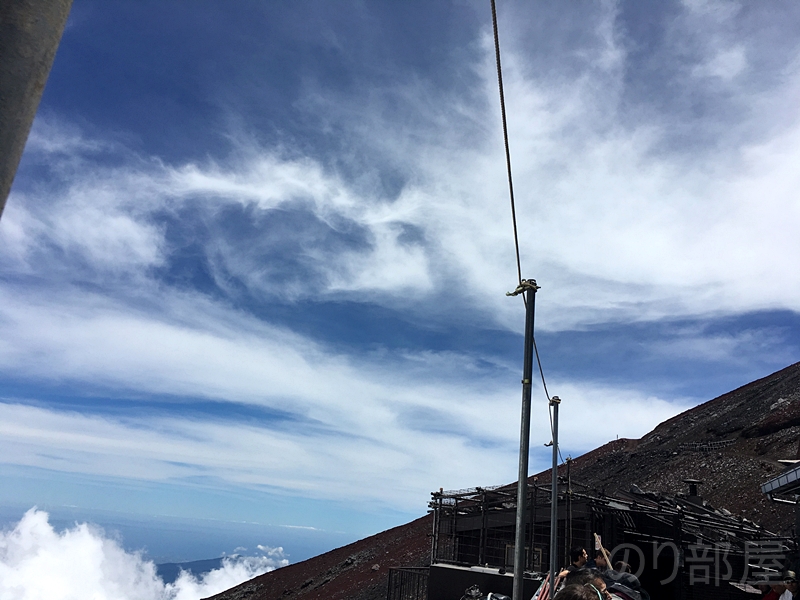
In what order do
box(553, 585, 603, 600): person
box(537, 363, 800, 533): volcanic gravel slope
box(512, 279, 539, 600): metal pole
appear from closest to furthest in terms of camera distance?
box(553, 585, 603, 600): person → box(512, 279, 539, 600): metal pole → box(537, 363, 800, 533): volcanic gravel slope

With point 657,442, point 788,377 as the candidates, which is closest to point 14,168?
point 657,442

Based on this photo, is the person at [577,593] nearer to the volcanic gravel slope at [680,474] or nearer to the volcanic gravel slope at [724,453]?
the volcanic gravel slope at [724,453]

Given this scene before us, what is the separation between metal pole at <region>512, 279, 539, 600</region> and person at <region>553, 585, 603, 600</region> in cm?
464

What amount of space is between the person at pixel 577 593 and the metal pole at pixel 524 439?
464 centimetres

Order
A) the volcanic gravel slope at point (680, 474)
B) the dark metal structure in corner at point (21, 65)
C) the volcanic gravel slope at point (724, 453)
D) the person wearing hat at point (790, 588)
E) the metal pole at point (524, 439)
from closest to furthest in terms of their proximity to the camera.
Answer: the dark metal structure in corner at point (21, 65) → the metal pole at point (524, 439) → the person wearing hat at point (790, 588) → the volcanic gravel slope at point (724, 453) → the volcanic gravel slope at point (680, 474)

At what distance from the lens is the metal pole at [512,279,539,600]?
7188 mm

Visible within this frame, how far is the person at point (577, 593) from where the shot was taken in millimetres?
2734

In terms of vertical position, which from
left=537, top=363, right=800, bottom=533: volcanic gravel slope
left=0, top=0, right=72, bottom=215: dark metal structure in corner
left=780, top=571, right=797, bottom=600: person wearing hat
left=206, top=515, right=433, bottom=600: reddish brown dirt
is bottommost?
left=206, top=515, right=433, bottom=600: reddish brown dirt

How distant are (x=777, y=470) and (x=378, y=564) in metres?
34.6

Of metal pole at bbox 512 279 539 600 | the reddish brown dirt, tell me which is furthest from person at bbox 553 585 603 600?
the reddish brown dirt

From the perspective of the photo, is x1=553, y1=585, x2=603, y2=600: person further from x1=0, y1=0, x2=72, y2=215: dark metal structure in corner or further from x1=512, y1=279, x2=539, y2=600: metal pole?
x1=512, y1=279, x2=539, y2=600: metal pole

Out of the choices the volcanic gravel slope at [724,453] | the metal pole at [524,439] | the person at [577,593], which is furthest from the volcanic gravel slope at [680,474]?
the person at [577,593]

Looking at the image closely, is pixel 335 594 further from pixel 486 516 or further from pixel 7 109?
pixel 7 109

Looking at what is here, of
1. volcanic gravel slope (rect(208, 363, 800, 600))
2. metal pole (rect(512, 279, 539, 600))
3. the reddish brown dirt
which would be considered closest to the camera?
metal pole (rect(512, 279, 539, 600))
